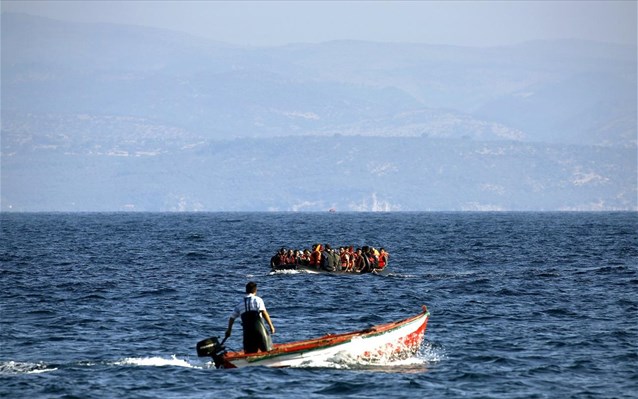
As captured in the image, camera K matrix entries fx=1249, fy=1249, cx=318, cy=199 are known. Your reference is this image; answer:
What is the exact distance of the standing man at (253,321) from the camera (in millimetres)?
31766

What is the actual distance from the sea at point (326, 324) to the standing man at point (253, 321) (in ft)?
2.38

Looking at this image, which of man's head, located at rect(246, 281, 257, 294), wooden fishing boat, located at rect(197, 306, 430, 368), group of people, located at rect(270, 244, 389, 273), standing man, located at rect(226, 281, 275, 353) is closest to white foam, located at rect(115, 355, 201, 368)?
wooden fishing boat, located at rect(197, 306, 430, 368)

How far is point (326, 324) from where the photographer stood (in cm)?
4250

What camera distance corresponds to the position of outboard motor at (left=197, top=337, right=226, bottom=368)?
107ft

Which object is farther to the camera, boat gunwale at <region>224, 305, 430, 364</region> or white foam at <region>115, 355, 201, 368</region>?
white foam at <region>115, 355, 201, 368</region>

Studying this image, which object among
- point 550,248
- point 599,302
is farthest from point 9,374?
point 550,248

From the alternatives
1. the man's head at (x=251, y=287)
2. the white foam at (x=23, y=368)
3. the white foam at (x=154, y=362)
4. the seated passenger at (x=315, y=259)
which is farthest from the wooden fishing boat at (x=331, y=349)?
the seated passenger at (x=315, y=259)

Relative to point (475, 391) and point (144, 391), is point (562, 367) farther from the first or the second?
point (144, 391)

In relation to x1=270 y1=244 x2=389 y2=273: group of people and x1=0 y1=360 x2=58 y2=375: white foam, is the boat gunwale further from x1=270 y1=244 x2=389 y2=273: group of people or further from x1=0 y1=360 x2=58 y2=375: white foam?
x1=270 y1=244 x2=389 y2=273: group of people

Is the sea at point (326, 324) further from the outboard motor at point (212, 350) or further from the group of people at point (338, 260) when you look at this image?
the group of people at point (338, 260)

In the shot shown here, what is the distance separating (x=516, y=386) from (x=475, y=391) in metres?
1.23

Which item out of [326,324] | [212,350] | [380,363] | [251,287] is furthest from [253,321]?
[326,324]

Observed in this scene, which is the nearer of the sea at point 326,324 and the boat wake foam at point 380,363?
the sea at point 326,324

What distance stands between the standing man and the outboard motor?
74 cm
